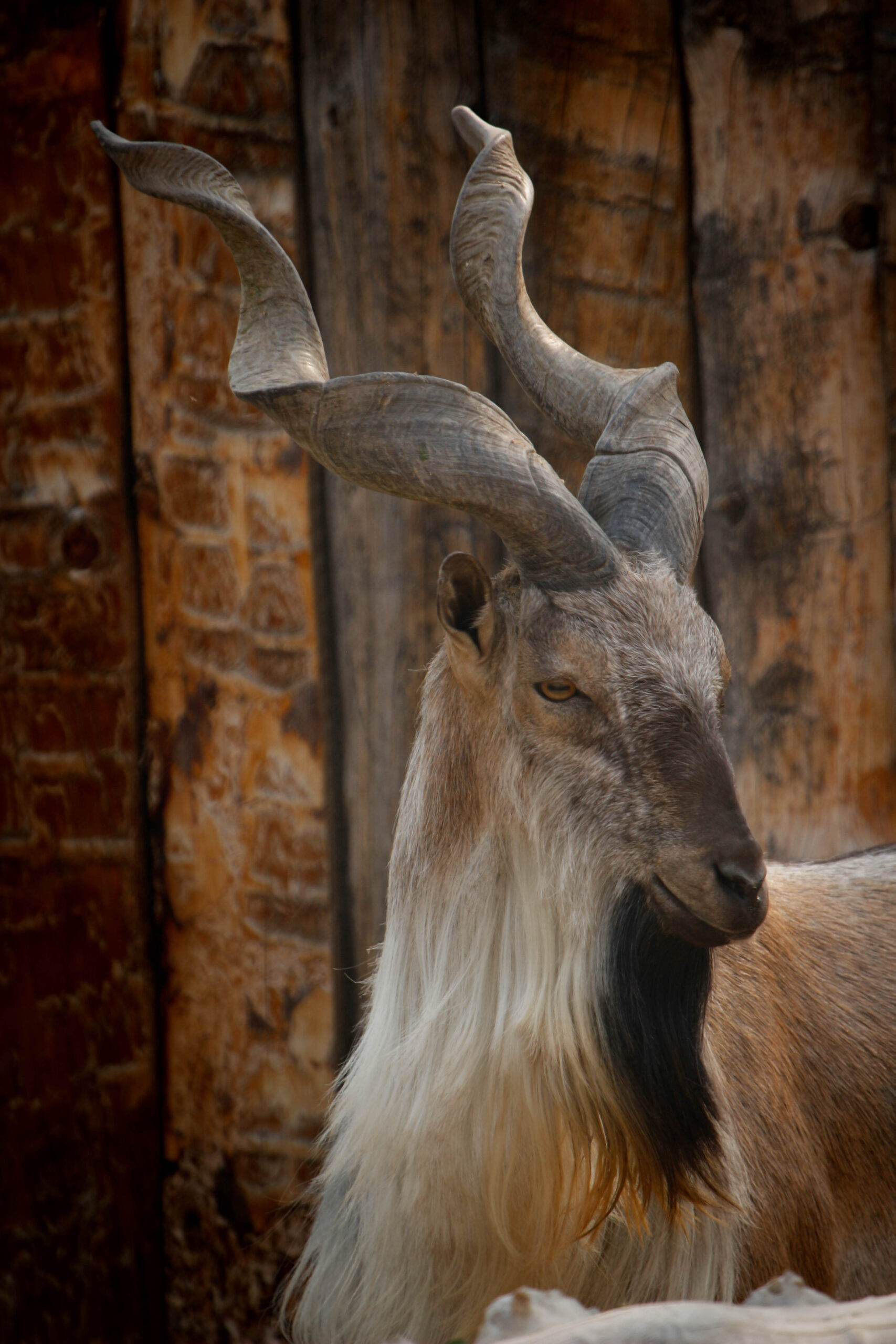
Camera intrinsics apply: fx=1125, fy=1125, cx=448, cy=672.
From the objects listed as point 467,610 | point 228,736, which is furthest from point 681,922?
point 228,736

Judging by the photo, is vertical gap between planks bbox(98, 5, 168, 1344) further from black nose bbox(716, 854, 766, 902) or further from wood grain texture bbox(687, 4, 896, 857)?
black nose bbox(716, 854, 766, 902)

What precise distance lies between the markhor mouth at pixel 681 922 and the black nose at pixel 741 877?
84 mm

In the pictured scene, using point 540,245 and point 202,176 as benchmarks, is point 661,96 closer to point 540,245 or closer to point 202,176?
A: point 540,245

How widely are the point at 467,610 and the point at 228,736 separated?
4.35 ft

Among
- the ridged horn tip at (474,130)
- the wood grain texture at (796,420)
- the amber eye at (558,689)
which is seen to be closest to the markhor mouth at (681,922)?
the amber eye at (558,689)

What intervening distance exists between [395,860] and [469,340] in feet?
5.86

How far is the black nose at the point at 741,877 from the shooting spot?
2.17 meters

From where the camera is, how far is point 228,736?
3592 millimetres

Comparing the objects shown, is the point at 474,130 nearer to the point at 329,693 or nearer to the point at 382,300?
the point at 382,300

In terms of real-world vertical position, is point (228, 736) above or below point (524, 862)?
→ above

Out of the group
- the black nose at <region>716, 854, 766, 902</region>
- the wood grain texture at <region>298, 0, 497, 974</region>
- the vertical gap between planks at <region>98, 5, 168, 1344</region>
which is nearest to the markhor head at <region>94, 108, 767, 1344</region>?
the black nose at <region>716, 854, 766, 902</region>

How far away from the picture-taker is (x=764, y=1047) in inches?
108

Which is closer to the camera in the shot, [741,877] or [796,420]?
[741,877]

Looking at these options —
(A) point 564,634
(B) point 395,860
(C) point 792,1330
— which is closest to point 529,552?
(A) point 564,634
